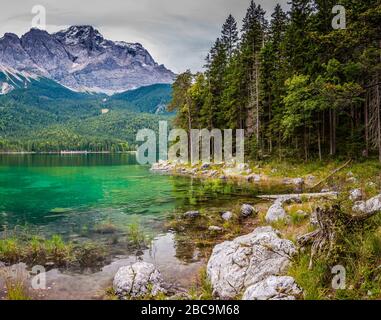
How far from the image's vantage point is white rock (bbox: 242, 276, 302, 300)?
5.79 meters

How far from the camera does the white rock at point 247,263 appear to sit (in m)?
7.19

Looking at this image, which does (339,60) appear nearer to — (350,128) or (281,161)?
(350,128)

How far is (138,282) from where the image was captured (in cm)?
776

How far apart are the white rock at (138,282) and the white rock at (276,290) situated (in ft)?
8.07

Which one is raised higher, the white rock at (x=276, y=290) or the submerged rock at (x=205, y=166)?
the submerged rock at (x=205, y=166)

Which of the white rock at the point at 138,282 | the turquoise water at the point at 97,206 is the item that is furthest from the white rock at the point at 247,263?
the turquoise water at the point at 97,206

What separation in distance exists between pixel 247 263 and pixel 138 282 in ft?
8.30

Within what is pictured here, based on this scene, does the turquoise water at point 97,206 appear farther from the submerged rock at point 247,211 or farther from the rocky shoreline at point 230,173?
the rocky shoreline at point 230,173

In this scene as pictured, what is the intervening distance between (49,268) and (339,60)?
28382mm

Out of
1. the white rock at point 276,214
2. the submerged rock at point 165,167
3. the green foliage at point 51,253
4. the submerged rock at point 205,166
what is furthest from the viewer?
the submerged rock at point 165,167

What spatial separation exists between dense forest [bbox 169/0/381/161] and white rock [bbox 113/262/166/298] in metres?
11.0

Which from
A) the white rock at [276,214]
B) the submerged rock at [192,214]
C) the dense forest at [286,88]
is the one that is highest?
the dense forest at [286,88]

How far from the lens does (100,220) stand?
643 inches

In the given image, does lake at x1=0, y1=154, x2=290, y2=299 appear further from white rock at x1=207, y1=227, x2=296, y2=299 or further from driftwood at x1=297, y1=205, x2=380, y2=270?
driftwood at x1=297, y1=205, x2=380, y2=270
